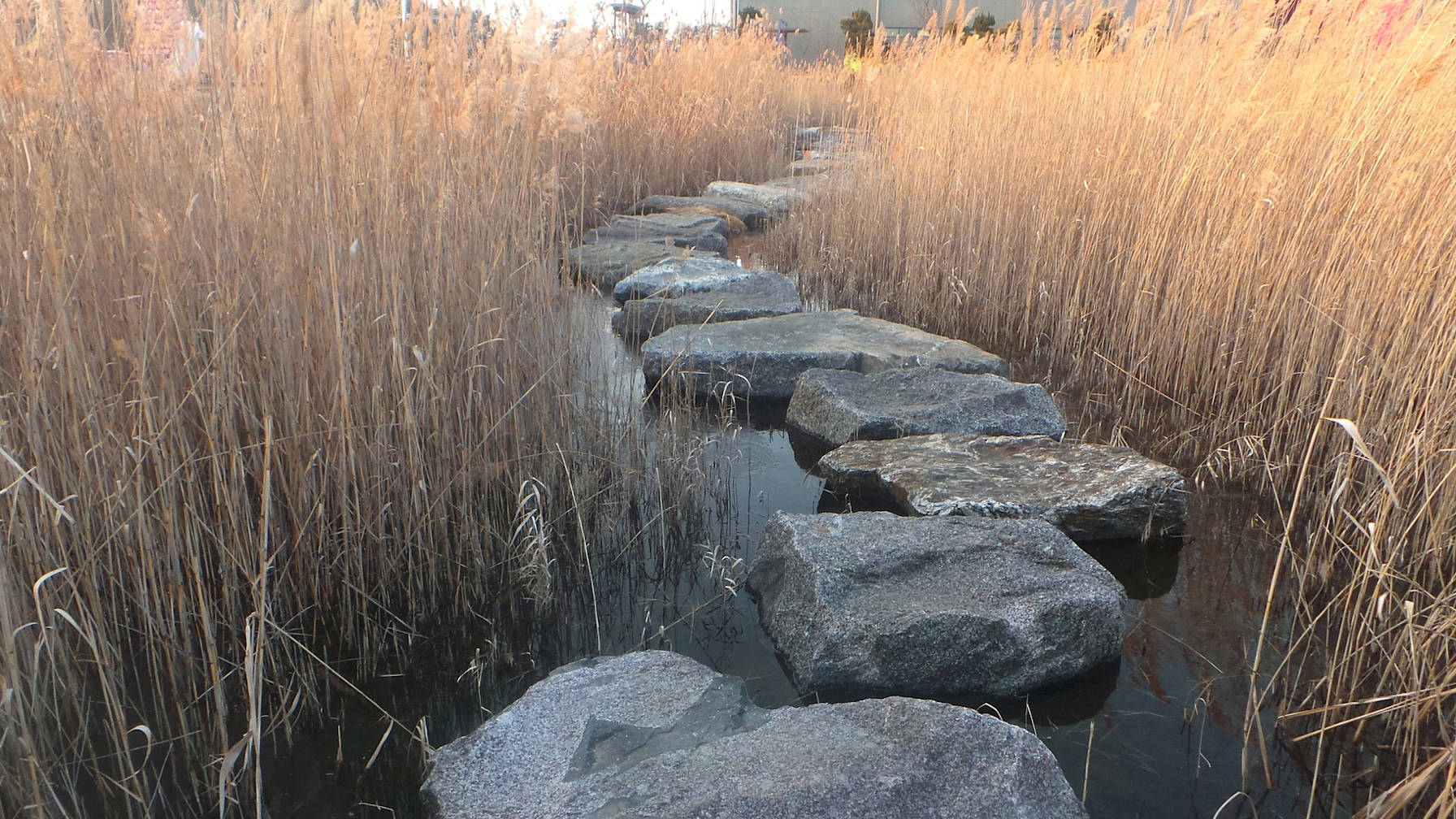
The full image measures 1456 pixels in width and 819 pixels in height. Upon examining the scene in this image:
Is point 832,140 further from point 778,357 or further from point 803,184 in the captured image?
point 778,357

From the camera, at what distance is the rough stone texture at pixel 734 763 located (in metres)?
1.30

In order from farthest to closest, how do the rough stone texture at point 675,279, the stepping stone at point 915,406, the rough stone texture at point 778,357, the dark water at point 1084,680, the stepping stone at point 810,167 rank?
the stepping stone at point 810,167, the rough stone texture at point 675,279, the rough stone texture at point 778,357, the stepping stone at point 915,406, the dark water at point 1084,680

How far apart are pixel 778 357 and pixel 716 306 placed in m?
0.43

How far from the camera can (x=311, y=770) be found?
1.62m

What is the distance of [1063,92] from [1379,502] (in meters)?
2.67

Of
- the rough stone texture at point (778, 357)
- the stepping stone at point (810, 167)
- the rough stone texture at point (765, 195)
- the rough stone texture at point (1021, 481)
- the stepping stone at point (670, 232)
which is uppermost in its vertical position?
the stepping stone at point (810, 167)

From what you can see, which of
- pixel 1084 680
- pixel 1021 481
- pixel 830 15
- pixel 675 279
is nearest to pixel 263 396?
pixel 1084 680

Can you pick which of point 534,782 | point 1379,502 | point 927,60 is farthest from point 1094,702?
point 927,60

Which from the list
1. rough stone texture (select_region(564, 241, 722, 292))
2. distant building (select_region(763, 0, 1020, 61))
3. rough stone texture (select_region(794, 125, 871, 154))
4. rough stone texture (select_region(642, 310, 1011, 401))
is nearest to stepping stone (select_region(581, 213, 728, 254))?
rough stone texture (select_region(564, 241, 722, 292))

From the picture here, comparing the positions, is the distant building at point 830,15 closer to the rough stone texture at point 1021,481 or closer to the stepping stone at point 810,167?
the stepping stone at point 810,167

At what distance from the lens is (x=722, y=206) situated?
6.16 metres

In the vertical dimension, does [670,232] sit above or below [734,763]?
above

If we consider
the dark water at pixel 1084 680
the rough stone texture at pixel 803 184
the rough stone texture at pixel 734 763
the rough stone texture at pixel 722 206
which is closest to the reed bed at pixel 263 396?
the dark water at pixel 1084 680

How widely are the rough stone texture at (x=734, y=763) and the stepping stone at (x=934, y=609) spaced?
269mm
